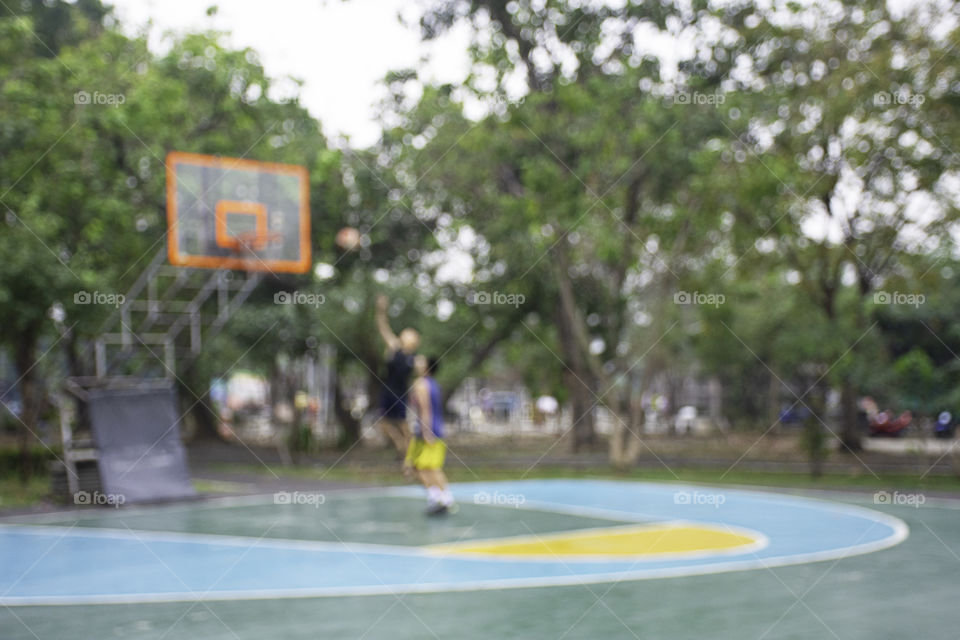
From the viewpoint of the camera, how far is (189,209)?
15.2 m

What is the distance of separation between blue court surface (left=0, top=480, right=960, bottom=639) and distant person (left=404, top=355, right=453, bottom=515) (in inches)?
16.1

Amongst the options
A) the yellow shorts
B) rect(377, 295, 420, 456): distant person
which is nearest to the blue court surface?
the yellow shorts

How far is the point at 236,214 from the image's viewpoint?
51.3ft

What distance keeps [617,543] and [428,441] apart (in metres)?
2.77

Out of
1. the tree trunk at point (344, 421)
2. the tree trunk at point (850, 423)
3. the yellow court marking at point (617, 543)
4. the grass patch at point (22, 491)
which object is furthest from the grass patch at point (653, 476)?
the yellow court marking at point (617, 543)

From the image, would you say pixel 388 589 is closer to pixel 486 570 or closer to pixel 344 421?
pixel 486 570

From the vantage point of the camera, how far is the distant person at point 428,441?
1147 centimetres

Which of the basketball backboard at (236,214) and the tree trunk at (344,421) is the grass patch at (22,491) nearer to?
the basketball backboard at (236,214)

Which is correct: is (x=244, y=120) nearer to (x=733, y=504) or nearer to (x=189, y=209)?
(x=189, y=209)

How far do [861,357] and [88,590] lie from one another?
15.0 metres

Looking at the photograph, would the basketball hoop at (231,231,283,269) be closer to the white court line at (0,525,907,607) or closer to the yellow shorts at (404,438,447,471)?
the yellow shorts at (404,438,447,471)

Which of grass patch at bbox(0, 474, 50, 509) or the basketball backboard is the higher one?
the basketball backboard

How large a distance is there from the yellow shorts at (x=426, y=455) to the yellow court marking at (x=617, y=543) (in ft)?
6.17

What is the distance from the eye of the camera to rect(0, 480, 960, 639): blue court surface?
606 centimetres
